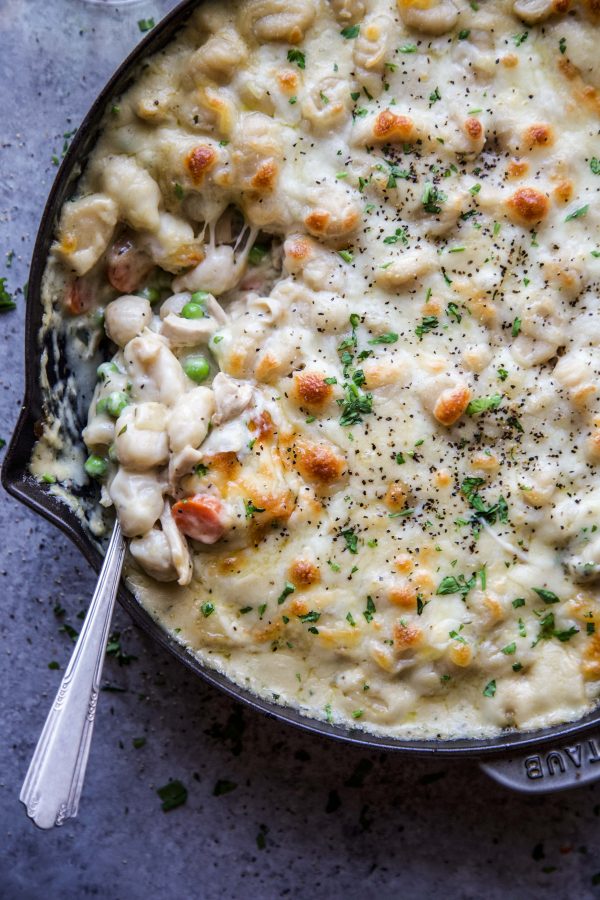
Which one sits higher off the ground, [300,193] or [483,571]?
Result: [300,193]

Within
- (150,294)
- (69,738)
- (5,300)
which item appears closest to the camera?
(69,738)

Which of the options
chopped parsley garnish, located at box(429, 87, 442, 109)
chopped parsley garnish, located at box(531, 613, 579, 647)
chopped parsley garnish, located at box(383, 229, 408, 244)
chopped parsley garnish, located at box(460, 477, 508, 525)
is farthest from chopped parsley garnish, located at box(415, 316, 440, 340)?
chopped parsley garnish, located at box(531, 613, 579, 647)

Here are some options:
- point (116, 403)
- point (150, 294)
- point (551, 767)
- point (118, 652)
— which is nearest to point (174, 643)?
point (118, 652)

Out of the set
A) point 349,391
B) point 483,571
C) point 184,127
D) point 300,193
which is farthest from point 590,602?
point 184,127

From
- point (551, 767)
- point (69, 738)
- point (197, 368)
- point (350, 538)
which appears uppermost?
point (197, 368)

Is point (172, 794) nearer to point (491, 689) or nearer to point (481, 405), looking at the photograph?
point (491, 689)

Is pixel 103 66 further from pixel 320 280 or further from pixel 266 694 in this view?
pixel 266 694
